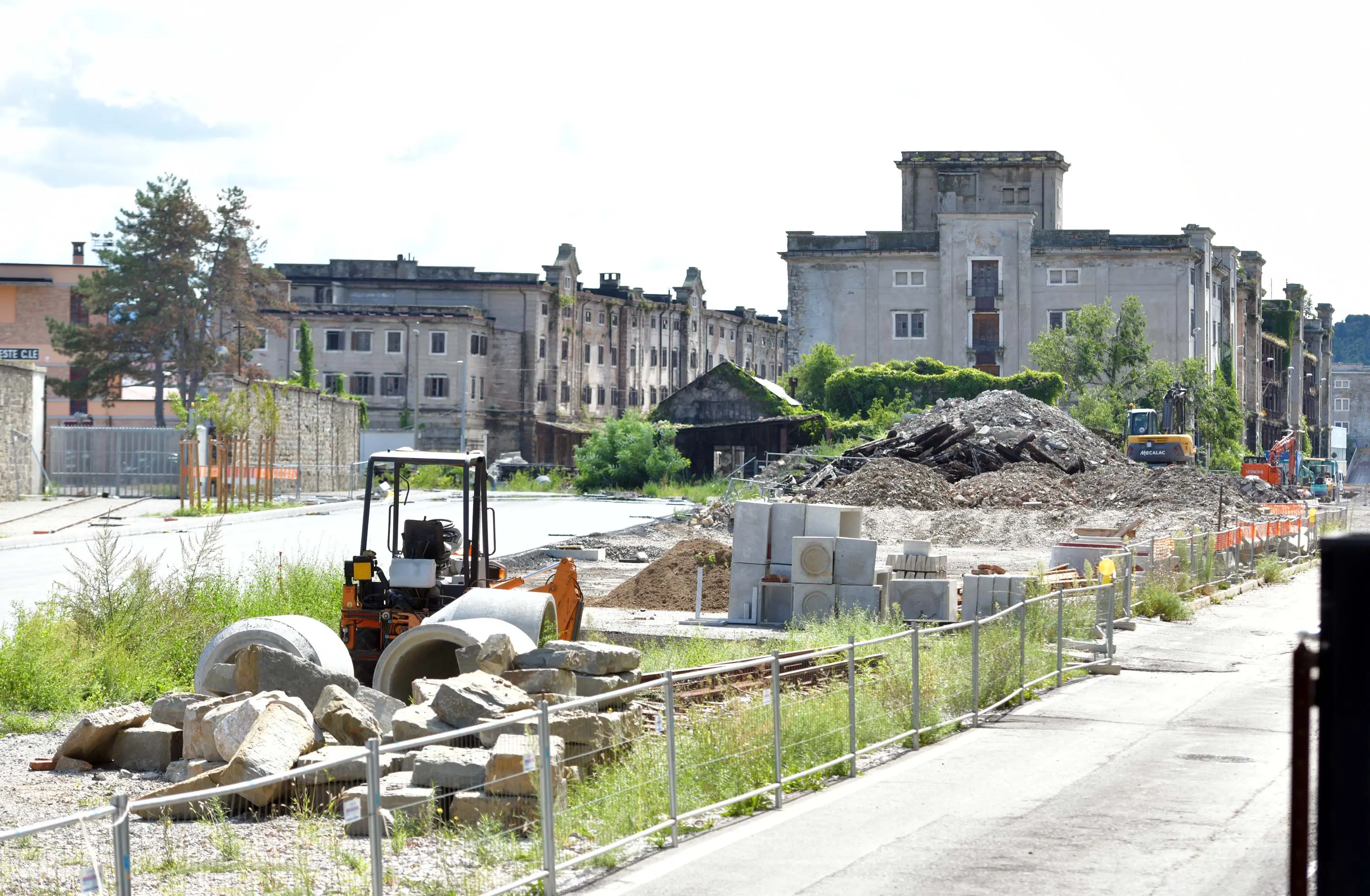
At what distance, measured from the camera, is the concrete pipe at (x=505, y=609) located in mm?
16344

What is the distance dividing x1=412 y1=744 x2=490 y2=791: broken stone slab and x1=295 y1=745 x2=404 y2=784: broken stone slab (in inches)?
11.9

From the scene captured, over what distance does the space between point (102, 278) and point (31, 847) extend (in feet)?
242

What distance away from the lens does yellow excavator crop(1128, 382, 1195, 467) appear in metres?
63.5

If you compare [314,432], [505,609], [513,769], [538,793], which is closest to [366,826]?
[513,769]

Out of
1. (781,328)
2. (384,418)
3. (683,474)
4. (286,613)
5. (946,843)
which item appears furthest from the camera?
(781,328)

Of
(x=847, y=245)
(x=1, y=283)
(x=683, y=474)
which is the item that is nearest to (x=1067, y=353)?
(x=847, y=245)

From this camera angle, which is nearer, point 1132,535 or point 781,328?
point 1132,535

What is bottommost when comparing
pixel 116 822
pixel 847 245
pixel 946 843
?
pixel 946 843

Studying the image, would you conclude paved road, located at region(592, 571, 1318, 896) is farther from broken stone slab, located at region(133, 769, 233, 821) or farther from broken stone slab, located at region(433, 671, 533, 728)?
broken stone slab, located at region(133, 769, 233, 821)

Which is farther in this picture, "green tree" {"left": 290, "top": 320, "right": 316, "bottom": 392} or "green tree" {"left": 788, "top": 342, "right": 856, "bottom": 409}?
"green tree" {"left": 788, "top": 342, "right": 856, "bottom": 409}

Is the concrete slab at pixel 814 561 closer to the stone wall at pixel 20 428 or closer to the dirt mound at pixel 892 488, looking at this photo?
the dirt mound at pixel 892 488

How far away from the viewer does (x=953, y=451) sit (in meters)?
→ 57.8

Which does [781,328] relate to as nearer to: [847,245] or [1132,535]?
[847,245]

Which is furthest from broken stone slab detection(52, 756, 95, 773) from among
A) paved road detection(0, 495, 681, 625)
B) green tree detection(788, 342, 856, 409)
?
green tree detection(788, 342, 856, 409)
